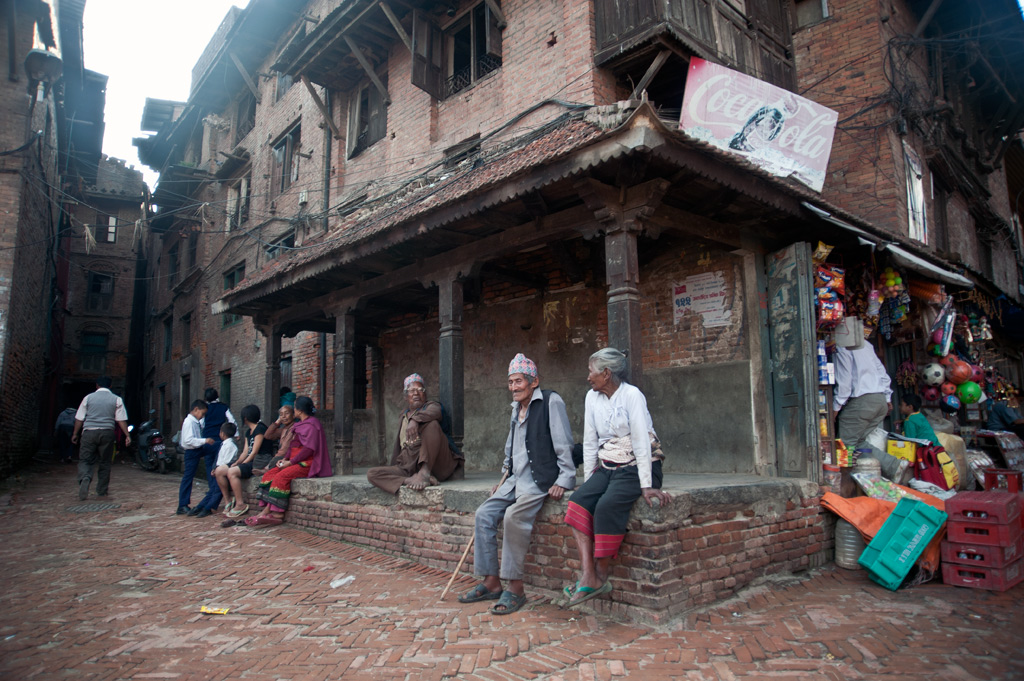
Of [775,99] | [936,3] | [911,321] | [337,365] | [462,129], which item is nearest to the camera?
[775,99]

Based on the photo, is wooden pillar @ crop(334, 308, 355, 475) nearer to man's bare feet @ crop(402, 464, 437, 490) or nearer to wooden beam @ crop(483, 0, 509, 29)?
man's bare feet @ crop(402, 464, 437, 490)

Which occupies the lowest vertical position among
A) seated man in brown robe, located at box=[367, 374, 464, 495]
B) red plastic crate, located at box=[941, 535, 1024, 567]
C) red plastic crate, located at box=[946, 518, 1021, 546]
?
red plastic crate, located at box=[941, 535, 1024, 567]

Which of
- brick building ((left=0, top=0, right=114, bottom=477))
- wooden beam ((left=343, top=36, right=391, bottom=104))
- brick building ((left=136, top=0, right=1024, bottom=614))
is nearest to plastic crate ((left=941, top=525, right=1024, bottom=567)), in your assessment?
brick building ((left=136, top=0, right=1024, bottom=614))

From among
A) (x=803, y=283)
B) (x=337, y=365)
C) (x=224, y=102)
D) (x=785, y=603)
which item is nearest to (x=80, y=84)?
(x=224, y=102)

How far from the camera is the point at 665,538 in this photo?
14.1 feet

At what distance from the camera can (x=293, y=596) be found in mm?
5125

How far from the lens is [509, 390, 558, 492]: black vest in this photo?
4836 millimetres

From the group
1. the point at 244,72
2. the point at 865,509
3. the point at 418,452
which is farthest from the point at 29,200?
the point at 865,509

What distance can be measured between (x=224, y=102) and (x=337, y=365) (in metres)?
16.4

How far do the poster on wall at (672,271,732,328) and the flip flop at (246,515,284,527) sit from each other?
5742 mm

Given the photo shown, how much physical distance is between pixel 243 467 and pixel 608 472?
6.16 m

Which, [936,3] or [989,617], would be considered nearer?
[989,617]

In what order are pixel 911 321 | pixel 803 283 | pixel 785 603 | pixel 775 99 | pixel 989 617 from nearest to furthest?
pixel 989 617
pixel 785 603
pixel 803 283
pixel 775 99
pixel 911 321

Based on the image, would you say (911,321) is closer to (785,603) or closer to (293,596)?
(785,603)
